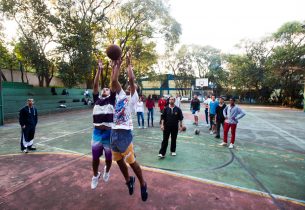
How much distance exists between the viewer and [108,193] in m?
3.84

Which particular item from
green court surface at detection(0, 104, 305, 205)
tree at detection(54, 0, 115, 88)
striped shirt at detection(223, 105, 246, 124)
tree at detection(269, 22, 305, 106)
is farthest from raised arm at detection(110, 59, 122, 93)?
tree at detection(269, 22, 305, 106)

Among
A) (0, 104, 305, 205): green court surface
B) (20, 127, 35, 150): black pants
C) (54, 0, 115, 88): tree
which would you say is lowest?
(0, 104, 305, 205): green court surface

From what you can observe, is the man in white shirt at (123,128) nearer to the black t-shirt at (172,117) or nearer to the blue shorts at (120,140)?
the blue shorts at (120,140)

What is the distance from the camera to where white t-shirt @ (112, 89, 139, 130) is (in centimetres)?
340

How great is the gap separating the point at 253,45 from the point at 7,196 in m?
43.4

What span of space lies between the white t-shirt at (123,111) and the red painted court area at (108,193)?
4.31 ft

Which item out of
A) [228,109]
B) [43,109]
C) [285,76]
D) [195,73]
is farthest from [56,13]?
[195,73]

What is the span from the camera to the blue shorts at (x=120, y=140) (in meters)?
3.36

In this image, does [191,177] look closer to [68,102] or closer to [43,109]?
[43,109]

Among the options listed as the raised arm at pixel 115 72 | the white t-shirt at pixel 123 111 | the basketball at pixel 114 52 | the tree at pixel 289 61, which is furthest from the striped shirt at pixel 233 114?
the tree at pixel 289 61

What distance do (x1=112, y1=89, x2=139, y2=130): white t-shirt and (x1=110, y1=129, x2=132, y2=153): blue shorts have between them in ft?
0.27

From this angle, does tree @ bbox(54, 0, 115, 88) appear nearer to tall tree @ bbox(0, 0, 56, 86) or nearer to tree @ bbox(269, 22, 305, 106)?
tall tree @ bbox(0, 0, 56, 86)

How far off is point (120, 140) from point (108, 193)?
3.90ft

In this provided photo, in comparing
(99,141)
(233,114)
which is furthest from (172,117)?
(99,141)
